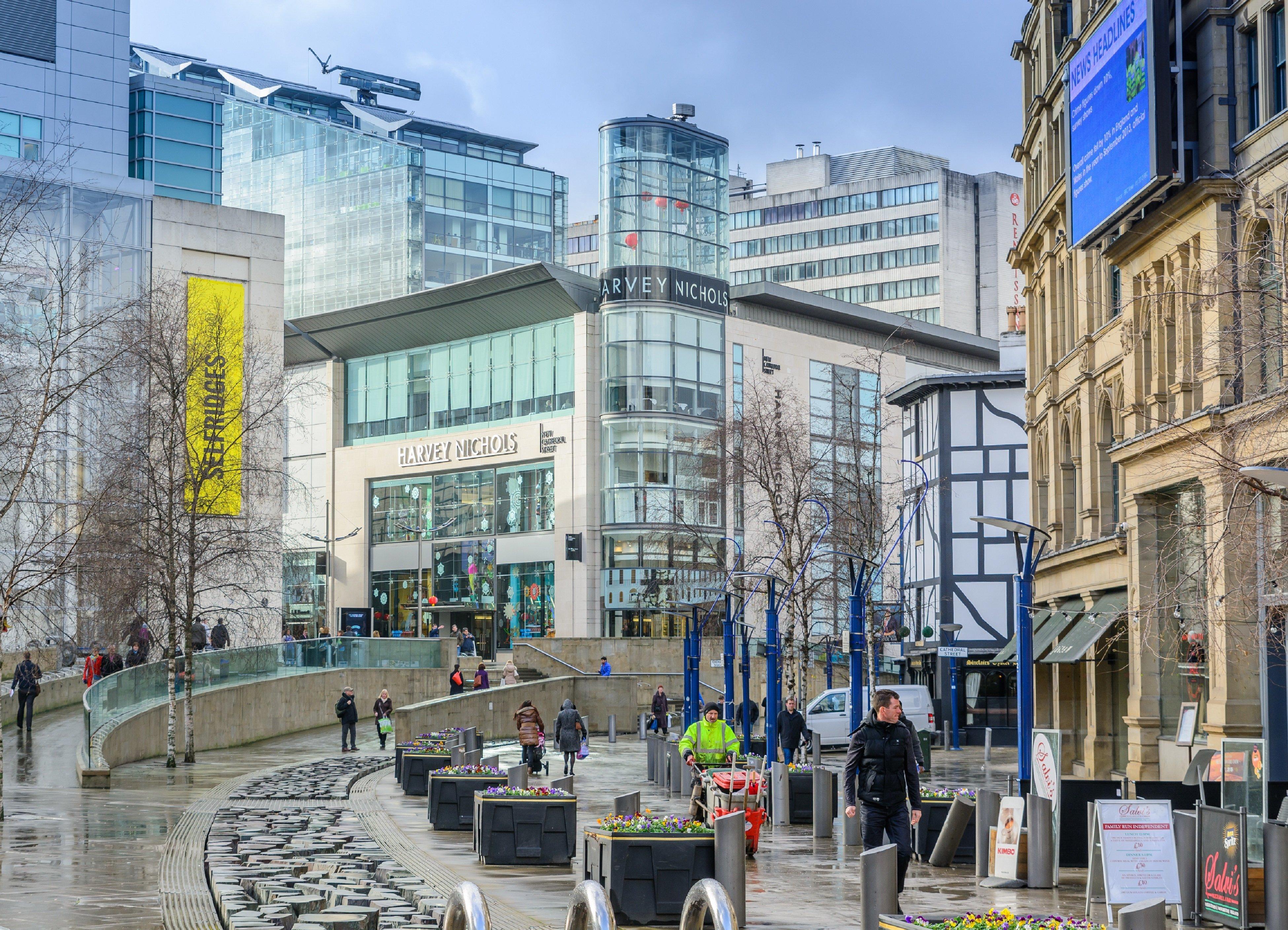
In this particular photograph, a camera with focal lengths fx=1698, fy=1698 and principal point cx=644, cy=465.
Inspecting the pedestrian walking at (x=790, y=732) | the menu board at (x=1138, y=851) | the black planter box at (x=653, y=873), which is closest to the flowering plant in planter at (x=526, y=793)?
the black planter box at (x=653, y=873)

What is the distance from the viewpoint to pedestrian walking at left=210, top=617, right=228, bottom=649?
157 feet

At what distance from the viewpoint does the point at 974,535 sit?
52656 mm

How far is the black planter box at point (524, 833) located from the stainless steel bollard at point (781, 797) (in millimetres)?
Answer: 5320

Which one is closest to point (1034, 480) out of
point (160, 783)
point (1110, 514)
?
point (1110, 514)

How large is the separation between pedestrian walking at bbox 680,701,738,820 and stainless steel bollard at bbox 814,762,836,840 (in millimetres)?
1649

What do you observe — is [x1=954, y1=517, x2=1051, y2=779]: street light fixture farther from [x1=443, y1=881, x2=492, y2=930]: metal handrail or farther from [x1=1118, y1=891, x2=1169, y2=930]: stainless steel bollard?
[x1=443, y1=881, x2=492, y2=930]: metal handrail

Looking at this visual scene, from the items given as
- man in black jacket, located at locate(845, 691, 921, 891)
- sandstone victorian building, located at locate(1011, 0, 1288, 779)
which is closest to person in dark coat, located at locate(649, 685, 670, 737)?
sandstone victorian building, located at locate(1011, 0, 1288, 779)

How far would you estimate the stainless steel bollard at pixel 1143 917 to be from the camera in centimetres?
801

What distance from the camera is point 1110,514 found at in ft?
111

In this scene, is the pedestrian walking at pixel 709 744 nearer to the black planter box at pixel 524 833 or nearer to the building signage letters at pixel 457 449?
the black planter box at pixel 524 833

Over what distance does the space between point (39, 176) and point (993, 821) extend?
643 inches

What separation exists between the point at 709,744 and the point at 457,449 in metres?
62.5

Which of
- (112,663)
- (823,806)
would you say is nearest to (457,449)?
(112,663)

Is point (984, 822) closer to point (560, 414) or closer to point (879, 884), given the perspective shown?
point (879, 884)
